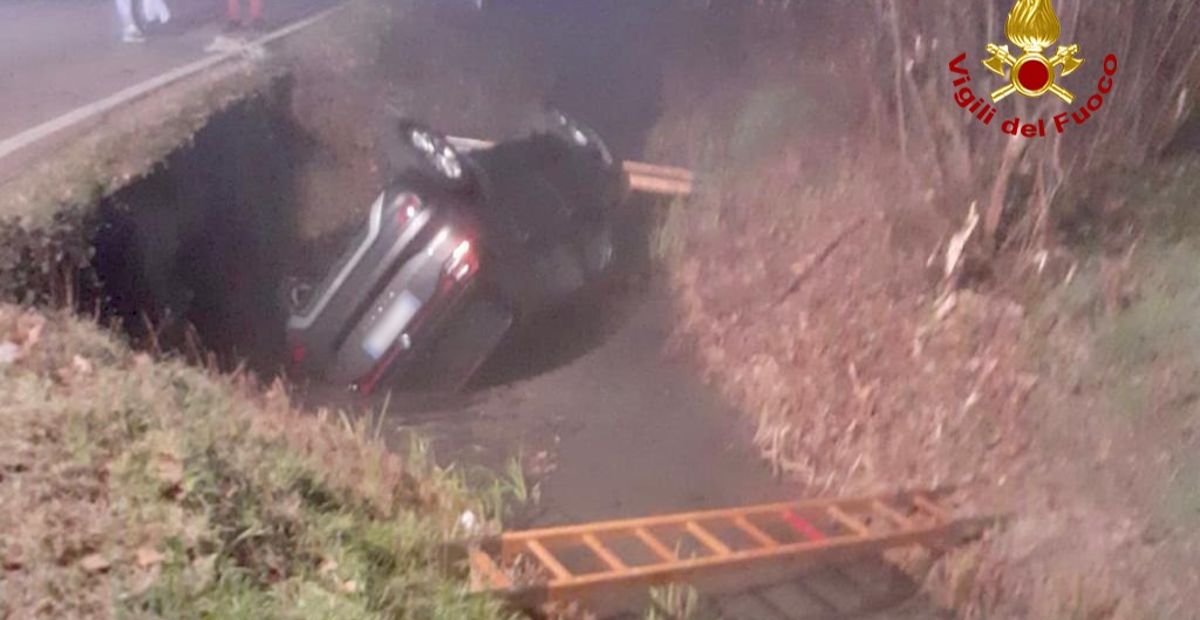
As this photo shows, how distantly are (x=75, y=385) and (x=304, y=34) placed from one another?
7437 millimetres

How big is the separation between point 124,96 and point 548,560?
5.75 meters

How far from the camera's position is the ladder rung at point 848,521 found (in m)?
5.73

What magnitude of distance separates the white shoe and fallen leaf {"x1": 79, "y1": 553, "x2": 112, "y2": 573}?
29.8 feet

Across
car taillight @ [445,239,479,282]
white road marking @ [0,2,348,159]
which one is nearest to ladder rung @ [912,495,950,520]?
car taillight @ [445,239,479,282]

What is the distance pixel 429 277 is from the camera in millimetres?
7008

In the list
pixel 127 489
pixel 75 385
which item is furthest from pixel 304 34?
pixel 127 489

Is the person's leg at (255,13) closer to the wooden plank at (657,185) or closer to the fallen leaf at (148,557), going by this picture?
the wooden plank at (657,185)

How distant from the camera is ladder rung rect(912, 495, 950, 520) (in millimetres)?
5910

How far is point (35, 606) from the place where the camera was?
3250 mm

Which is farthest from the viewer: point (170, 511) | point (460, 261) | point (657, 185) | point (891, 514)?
point (657, 185)

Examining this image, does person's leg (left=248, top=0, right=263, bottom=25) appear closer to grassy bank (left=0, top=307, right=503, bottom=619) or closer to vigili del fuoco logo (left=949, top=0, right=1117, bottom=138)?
grassy bank (left=0, top=307, right=503, bottom=619)

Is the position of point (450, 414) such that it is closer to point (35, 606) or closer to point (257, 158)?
point (257, 158)

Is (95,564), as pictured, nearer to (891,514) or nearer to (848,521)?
(848,521)

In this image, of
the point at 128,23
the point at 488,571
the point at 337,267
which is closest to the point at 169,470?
the point at 488,571
